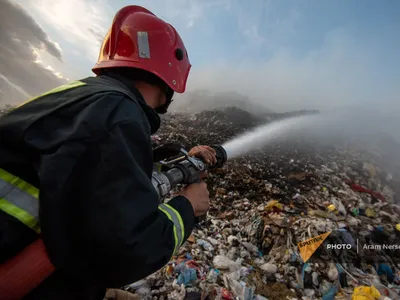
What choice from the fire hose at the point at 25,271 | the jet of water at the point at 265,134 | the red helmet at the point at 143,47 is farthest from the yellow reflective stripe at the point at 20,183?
the jet of water at the point at 265,134

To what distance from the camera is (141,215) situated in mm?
912

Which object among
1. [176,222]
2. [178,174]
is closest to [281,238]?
[178,174]

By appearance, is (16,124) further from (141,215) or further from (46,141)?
(141,215)

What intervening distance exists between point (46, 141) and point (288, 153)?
912 centimetres

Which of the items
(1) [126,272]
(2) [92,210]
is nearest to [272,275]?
(1) [126,272]

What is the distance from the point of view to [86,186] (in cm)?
85

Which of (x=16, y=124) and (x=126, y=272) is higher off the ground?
(x=16, y=124)

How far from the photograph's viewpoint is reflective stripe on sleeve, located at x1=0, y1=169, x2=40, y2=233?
0.86 m

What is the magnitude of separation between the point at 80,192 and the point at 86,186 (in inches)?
1.3

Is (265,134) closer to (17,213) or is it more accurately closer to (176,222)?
(176,222)

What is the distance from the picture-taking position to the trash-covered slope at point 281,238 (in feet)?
10.1

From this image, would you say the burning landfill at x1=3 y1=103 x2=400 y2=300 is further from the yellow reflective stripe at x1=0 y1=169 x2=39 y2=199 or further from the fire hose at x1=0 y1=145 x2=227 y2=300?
the yellow reflective stripe at x1=0 y1=169 x2=39 y2=199

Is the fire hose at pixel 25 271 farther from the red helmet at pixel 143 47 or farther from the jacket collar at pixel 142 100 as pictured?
the red helmet at pixel 143 47

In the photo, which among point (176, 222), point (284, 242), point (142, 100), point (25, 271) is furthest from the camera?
point (284, 242)
